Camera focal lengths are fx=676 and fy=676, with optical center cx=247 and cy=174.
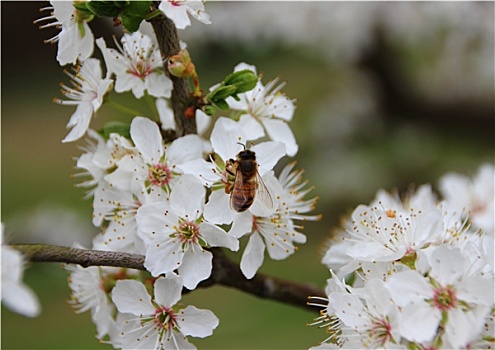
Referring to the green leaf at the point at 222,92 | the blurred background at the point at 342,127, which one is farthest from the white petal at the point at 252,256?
the blurred background at the point at 342,127

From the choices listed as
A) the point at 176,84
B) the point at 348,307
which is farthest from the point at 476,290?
the point at 176,84

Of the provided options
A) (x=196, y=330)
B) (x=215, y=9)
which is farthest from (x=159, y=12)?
(x=215, y=9)

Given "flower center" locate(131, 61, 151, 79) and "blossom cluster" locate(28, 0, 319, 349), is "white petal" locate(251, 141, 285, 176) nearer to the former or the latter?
"blossom cluster" locate(28, 0, 319, 349)

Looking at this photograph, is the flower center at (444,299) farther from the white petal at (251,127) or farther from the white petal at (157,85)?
the white petal at (157,85)

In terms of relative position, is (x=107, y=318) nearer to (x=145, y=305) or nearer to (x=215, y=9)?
(x=145, y=305)

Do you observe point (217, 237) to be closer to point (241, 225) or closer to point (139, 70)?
point (241, 225)
